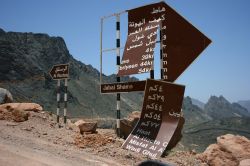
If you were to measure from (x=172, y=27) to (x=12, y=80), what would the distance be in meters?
76.0

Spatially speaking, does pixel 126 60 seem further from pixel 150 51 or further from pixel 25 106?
A: pixel 25 106

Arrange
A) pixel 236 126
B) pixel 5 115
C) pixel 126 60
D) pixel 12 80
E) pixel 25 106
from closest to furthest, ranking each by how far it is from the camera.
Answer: pixel 126 60 < pixel 5 115 < pixel 25 106 < pixel 12 80 < pixel 236 126

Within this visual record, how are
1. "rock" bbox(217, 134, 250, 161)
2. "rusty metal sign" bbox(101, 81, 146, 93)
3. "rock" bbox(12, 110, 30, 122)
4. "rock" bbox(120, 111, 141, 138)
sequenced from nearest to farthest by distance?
"rock" bbox(217, 134, 250, 161) < "rusty metal sign" bbox(101, 81, 146, 93) < "rock" bbox(12, 110, 30, 122) < "rock" bbox(120, 111, 141, 138)

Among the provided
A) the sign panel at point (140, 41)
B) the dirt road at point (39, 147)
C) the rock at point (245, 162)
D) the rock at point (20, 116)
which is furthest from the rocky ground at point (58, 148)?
the sign panel at point (140, 41)

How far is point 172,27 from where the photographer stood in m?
13.2

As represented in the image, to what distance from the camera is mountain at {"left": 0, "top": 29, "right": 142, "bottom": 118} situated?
8244cm

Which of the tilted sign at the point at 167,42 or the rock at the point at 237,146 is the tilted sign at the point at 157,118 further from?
the rock at the point at 237,146

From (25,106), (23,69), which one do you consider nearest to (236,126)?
(23,69)

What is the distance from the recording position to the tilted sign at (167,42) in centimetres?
1293

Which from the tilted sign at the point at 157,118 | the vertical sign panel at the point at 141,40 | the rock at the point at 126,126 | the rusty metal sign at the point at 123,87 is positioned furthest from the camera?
the rock at the point at 126,126

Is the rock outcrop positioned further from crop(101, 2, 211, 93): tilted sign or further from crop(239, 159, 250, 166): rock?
crop(239, 159, 250, 166): rock

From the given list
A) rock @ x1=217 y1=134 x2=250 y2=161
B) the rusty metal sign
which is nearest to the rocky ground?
rock @ x1=217 y1=134 x2=250 y2=161

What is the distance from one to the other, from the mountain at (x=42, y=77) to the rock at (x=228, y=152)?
5559 cm

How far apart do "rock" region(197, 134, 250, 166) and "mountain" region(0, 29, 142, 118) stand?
182 ft
